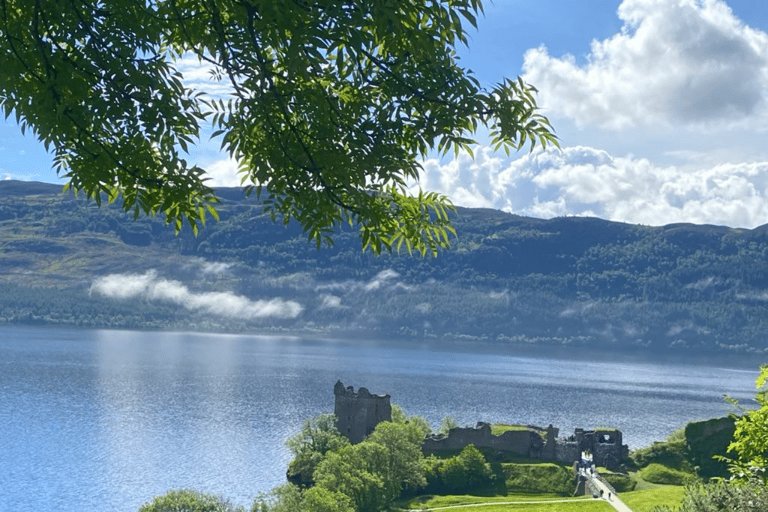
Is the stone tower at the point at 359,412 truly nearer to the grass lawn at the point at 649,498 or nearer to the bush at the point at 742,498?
the grass lawn at the point at 649,498

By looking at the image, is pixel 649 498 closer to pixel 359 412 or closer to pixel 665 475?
pixel 665 475

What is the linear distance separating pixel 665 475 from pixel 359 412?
105 ft

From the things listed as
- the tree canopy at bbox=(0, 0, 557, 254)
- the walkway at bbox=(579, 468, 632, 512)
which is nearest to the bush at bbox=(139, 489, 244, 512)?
the walkway at bbox=(579, 468, 632, 512)

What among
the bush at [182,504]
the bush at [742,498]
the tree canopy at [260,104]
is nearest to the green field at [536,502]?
the bush at [182,504]

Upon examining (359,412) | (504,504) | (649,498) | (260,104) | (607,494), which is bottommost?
(504,504)

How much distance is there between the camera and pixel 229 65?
8570mm

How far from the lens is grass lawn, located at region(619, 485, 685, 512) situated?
64.9 metres

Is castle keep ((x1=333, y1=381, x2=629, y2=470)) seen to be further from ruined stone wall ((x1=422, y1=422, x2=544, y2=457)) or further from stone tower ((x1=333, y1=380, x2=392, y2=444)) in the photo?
stone tower ((x1=333, y1=380, x2=392, y2=444))

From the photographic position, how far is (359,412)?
100 metres

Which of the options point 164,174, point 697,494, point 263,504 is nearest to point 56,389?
point 263,504

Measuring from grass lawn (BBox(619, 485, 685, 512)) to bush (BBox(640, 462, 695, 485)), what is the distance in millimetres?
8791

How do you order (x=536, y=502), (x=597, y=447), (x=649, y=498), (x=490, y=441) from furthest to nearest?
1. (x=597, y=447)
2. (x=490, y=441)
3. (x=536, y=502)
4. (x=649, y=498)

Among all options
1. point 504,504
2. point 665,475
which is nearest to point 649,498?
point 504,504

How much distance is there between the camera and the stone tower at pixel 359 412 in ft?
327
